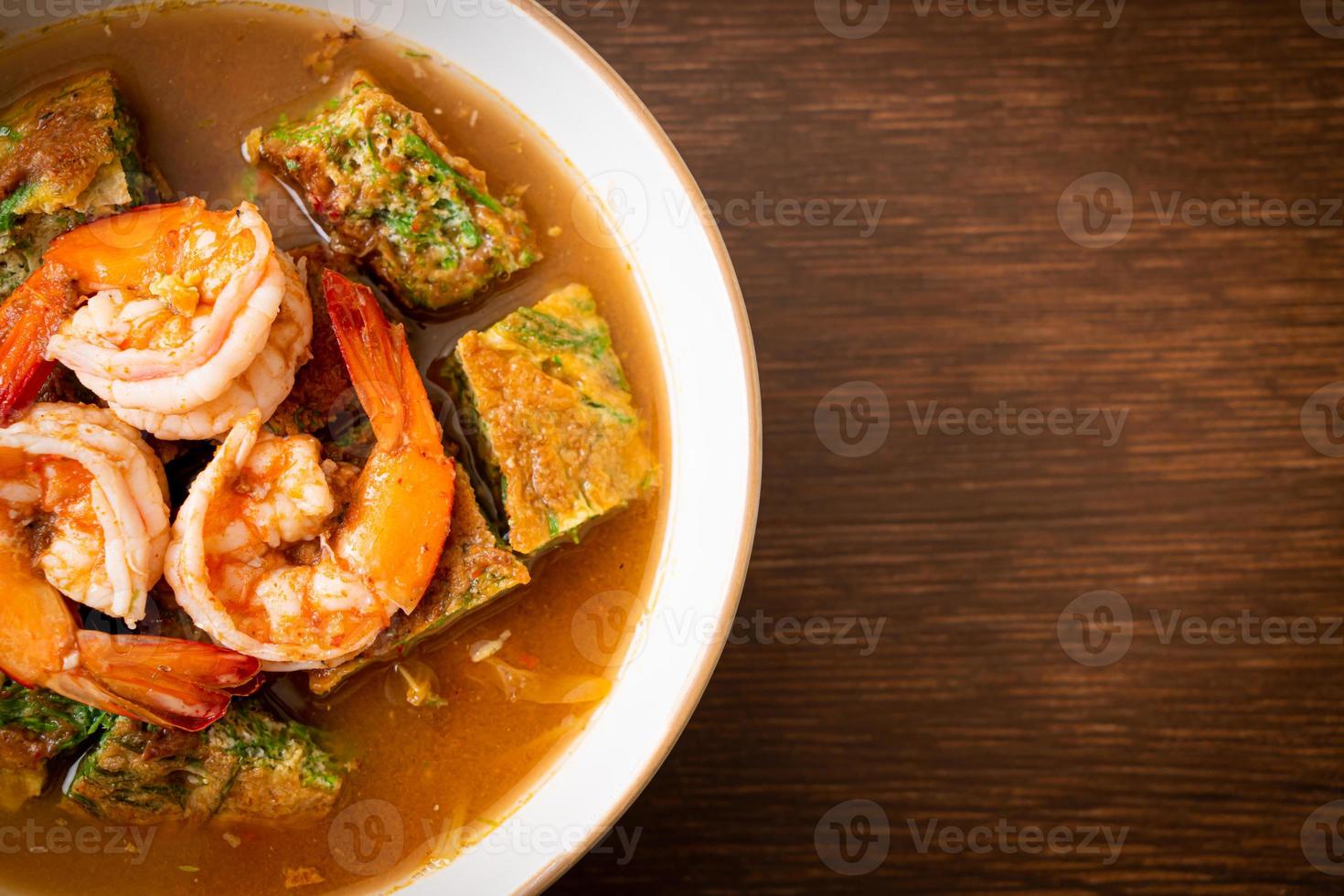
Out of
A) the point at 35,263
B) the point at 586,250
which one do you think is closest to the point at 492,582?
the point at 586,250

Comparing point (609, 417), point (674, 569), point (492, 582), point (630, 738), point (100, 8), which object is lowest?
point (630, 738)

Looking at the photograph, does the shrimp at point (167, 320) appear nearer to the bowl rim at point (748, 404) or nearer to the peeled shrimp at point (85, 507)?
the peeled shrimp at point (85, 507)

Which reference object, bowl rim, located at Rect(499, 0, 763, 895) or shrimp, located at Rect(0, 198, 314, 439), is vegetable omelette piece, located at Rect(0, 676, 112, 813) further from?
bowl rim, located at Rect(499, 0, 763, 895)

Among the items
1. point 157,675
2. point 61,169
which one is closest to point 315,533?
point 157,675

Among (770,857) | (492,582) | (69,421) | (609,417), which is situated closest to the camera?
(69,421)

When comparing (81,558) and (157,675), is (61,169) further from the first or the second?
(157,675)

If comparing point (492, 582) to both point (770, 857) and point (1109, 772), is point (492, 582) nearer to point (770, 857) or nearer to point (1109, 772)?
point (770, 857)
